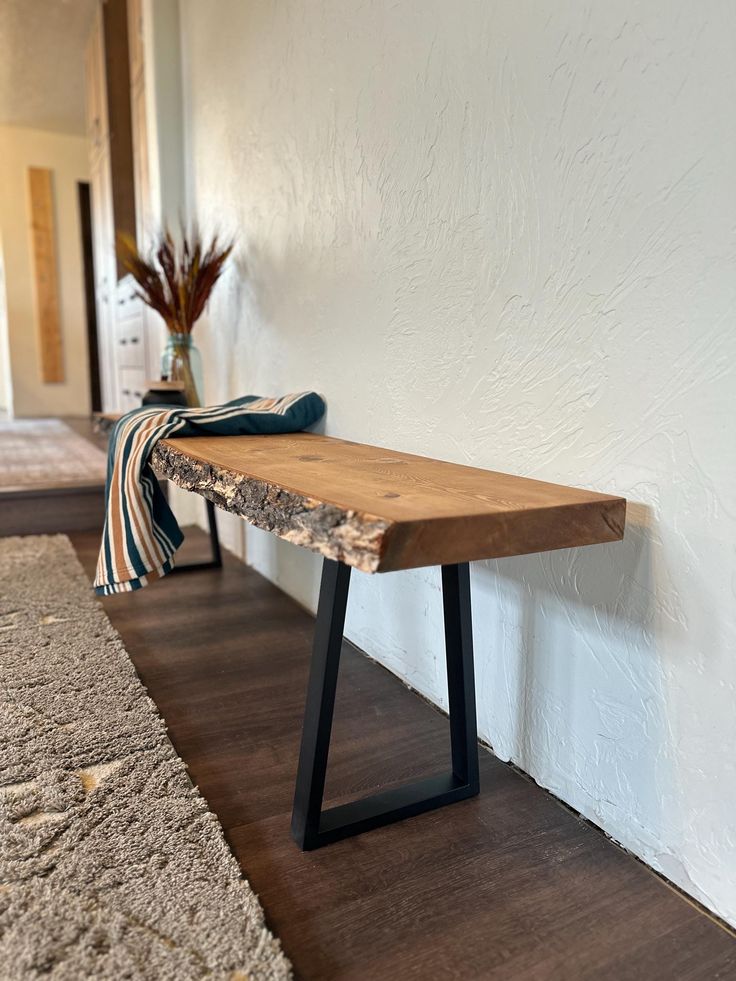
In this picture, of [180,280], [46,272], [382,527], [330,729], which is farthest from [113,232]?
[382,527]

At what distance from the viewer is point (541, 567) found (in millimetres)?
1060

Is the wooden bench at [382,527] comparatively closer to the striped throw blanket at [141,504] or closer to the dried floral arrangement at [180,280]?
the striped throw blanket at [141,504]

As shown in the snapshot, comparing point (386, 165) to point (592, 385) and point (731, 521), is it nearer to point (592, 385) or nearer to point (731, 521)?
point (592, 385)

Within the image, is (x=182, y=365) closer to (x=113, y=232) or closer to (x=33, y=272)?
(x=113, y=232)

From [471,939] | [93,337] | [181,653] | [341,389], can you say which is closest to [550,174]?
[341,389]

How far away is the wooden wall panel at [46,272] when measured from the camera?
5.49 m

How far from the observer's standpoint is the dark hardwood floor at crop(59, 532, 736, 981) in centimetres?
77

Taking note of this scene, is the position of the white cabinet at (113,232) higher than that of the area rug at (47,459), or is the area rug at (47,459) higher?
the white cabinet at (113,232)

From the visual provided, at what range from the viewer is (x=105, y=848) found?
34.7 inches

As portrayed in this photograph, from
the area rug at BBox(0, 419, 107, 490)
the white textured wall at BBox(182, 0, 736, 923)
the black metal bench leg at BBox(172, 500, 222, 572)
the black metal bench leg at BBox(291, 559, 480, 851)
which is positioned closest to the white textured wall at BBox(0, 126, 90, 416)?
the area rug at BBox(0, 419, 107, 490)

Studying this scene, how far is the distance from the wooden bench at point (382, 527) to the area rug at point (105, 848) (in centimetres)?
16

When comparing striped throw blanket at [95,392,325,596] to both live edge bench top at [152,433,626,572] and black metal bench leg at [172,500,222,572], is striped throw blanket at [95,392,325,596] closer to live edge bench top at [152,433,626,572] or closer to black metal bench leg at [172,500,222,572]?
live edge bench top at [152,433,626,572]

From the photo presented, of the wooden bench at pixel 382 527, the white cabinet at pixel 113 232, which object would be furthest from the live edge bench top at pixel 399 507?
the white cabinet at pixel 113 232

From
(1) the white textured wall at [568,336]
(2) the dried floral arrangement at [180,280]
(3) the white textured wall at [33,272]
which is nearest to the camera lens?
(1) the white textured wall at [568,336]
